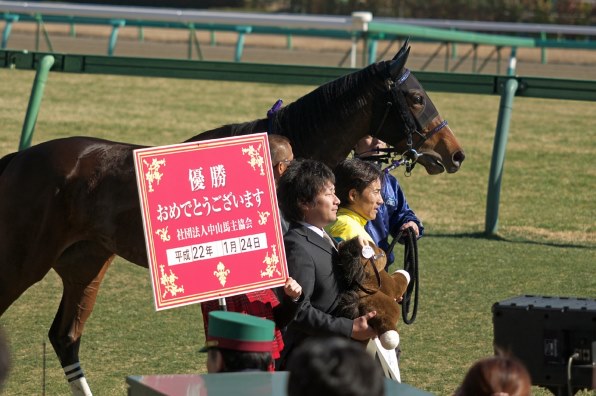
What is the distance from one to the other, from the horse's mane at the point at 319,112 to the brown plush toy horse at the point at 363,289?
5.17ft

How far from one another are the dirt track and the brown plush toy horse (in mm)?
15758

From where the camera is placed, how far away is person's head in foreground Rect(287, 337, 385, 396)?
2342 mm

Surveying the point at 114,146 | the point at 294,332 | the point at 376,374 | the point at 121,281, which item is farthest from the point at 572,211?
→ the point at 376,374

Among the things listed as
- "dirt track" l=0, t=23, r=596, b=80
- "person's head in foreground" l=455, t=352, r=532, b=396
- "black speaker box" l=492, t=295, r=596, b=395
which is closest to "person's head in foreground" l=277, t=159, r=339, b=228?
"black speaker box" l=492, t=295, r=596, b=395

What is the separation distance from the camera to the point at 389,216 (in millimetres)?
5945

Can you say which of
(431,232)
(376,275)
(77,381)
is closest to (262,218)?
(376,275)

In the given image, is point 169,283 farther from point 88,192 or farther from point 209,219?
point 88,192

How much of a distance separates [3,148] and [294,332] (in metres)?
10.7

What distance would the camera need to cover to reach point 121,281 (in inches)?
343

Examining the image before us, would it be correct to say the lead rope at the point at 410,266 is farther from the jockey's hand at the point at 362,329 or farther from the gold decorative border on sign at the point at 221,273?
the gold decorative border on sign at the point at 221,273

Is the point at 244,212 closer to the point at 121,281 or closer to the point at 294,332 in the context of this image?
the point at 294,332

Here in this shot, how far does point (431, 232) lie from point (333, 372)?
8.47 metres

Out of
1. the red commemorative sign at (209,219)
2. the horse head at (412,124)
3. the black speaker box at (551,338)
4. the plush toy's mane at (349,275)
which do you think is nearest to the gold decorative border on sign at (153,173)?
the red commemorative sign at (209,219)

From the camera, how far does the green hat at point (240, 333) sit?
3371 millimetres
